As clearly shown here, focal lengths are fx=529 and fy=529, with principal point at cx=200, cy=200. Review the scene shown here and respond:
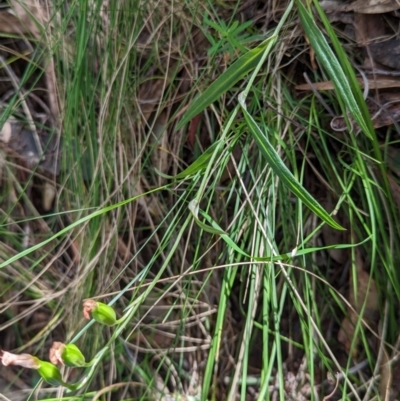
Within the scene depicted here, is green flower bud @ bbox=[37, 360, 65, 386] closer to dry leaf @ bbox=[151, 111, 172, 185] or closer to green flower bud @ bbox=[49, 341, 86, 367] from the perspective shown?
green flower bud @ bbox=[49, 341, 86, 367]

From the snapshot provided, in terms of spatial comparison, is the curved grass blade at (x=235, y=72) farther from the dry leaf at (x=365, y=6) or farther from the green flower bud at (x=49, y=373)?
the green flower bud at (x=49, y=373)

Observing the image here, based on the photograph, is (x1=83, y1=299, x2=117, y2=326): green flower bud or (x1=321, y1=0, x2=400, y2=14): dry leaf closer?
(x1=83, y1=299, x2=117, y2=326): green flower bud

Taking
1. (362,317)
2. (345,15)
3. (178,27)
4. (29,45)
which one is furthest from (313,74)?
(29,45)

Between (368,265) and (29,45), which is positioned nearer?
(368,265)

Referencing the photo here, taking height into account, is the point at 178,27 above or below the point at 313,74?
above

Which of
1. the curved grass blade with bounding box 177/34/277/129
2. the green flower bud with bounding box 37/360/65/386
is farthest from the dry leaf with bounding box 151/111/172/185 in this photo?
the green flower bud with bounding box 37/360/65/386

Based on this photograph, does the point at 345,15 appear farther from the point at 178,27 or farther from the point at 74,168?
the point at 74,168

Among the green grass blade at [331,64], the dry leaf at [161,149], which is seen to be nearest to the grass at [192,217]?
the dry leaf at [161,149]
